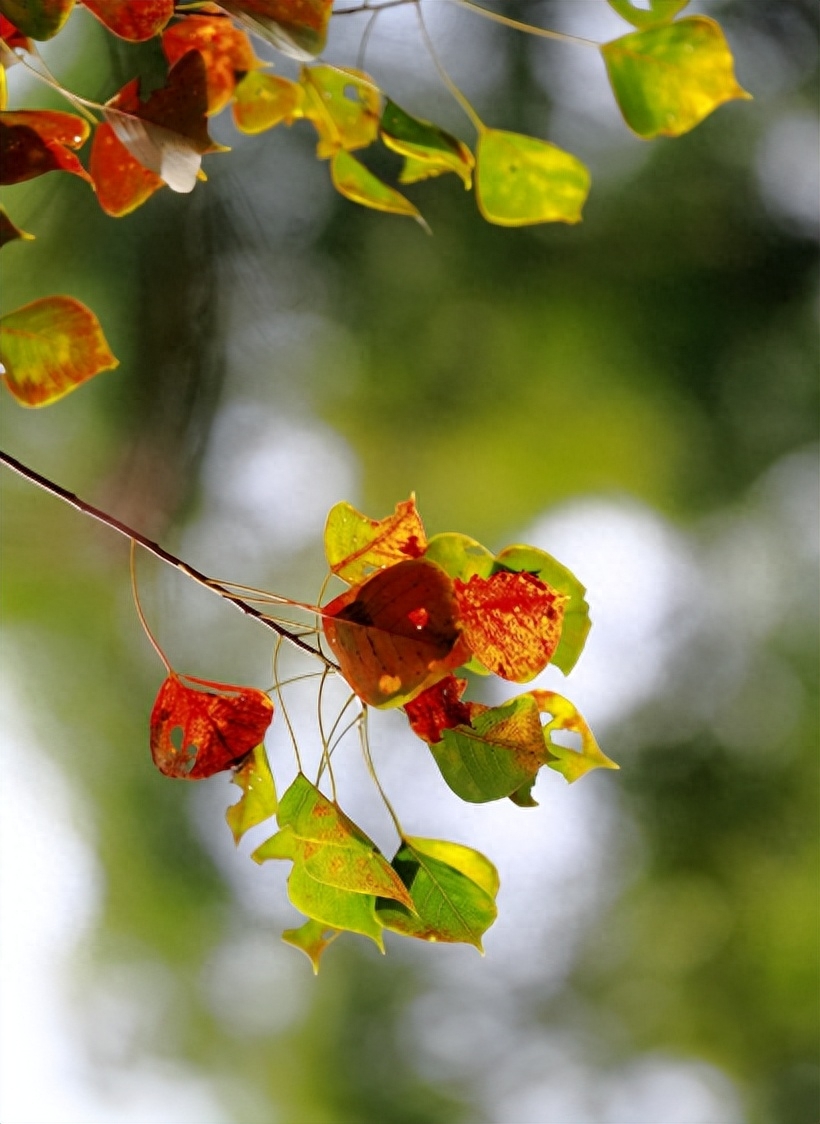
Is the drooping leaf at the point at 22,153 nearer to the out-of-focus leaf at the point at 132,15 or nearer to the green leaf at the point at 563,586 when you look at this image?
the out-of-focus leaf at the point at 132,15

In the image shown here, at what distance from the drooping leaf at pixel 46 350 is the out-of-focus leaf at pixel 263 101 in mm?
156

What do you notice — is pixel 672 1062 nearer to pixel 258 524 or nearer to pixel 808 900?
pixel 808 900

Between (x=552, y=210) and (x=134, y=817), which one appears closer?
(x=552, y=210)

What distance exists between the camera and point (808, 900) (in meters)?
0.82

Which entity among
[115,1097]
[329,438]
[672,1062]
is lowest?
[115,1097]

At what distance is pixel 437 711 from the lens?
283mm

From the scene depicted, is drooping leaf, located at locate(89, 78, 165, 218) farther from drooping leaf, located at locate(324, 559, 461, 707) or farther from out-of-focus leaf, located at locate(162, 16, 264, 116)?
drooping leaf, located at locate(324, 559, 461, 707)

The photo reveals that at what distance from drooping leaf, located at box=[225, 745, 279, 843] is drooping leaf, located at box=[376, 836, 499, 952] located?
0.05 meters

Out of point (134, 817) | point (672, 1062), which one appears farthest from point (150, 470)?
point (672, 1062)

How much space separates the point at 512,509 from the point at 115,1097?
0.57 metres

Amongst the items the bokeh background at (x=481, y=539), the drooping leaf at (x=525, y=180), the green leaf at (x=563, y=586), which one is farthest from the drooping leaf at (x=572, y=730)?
the bokeh background at (x=481, y=539)

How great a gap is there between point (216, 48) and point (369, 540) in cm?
20

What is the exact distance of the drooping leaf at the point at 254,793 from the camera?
1.09ft

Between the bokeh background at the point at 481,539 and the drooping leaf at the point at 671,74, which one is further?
the bokeh background at the point at 481,539
